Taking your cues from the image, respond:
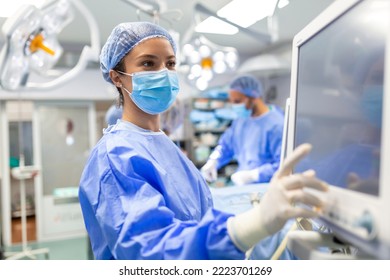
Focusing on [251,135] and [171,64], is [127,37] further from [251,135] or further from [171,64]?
[251,135]

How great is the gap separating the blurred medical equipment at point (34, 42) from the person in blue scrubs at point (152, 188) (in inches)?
22.2

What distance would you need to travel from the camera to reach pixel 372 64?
458 mm

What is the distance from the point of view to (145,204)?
0.67m

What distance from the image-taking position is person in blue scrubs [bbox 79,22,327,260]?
542 mm

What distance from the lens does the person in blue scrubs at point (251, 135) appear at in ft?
7.11

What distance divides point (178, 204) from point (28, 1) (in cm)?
111

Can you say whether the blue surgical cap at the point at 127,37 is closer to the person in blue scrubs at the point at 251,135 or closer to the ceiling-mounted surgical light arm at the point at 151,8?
the ceiling-mounted surgical light arm at the point at 151,8

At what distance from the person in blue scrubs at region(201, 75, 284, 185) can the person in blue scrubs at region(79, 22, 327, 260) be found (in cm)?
125

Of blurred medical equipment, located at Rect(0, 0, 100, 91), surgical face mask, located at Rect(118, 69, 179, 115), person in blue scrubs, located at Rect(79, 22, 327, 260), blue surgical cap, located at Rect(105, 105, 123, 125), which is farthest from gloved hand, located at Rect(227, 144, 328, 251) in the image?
blurred medical equipment, located at Rect(0, 0, 100, 91)

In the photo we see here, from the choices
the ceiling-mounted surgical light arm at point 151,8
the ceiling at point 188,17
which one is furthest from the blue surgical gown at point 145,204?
the ceiling-mounted surgical light arm at point 151,8

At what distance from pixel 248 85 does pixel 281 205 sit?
76.1 inches

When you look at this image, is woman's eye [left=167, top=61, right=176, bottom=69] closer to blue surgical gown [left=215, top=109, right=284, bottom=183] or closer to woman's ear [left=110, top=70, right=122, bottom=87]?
woman's ear [left=110, top=70, right=122, bottom=87]
